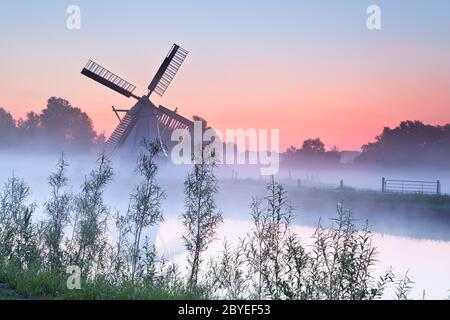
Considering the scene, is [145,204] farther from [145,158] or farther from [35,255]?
[35,255]

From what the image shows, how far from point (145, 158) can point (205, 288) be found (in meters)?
4.46

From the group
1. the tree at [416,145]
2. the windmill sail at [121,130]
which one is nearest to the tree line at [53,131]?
the windmill sail at [121,130]

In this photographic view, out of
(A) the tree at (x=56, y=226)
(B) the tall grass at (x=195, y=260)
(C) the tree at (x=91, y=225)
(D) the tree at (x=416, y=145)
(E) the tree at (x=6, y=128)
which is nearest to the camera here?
(B) the tall grass at (x=195, y=260)

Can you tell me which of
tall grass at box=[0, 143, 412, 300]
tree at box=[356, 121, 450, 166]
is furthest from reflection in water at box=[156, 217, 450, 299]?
tree at box=[356, 121, 450, 166]

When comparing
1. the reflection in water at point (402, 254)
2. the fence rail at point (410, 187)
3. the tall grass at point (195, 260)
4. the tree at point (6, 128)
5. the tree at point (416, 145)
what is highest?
the tree at point (6, 128)

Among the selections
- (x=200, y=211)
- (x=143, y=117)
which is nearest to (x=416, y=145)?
(x=143, y=117)

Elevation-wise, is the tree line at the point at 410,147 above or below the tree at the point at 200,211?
above

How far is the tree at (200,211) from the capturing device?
1134 cm

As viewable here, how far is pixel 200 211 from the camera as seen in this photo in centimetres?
1160

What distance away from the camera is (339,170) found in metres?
97.0

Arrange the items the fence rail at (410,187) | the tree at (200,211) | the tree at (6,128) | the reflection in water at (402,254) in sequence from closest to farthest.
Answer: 1. the tree at (200,211)
2. the reflection in water at (402,254)
3. the fence rail at (410,187)
4. the tree at (6,128)

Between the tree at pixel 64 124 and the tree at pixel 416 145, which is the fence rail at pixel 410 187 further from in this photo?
the tree at pixel 64 124
